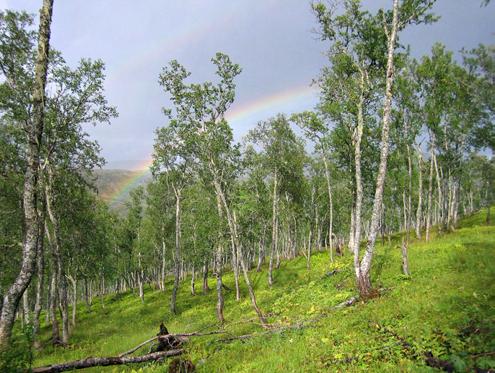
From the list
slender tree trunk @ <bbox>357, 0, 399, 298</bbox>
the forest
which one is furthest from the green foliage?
slender tree trunk @ <bbox>357, 0, 399, 298</bbox>

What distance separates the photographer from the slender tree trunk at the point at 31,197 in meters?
9.41

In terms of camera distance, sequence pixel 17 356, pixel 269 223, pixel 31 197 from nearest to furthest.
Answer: pixel 17 356 < pixel 31 197 < pixel 269 223

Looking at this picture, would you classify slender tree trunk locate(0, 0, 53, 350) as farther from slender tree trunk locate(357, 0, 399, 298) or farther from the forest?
slender tree trunk locate(357, 0, 399, 298)

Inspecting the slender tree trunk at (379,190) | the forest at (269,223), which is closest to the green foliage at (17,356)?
the forest at (269,223)

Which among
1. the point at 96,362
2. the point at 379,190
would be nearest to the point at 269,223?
the point at 379,190

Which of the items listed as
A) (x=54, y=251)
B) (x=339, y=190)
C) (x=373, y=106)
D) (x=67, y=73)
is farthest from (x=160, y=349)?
(x=339, y=190)

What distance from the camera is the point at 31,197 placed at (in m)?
10.3

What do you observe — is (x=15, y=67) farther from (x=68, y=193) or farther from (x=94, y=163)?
(x=68, y=193)

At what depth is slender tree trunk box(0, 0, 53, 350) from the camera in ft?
30.9

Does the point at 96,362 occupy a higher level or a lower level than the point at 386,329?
lower

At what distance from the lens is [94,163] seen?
2470 centimetres

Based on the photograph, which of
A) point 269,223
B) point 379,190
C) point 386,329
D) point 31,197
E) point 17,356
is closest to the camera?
point 17,356

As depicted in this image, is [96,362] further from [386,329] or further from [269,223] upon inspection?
[269,223]

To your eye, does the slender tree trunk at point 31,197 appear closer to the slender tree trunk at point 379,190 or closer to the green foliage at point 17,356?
the green foliage at point 17,356
